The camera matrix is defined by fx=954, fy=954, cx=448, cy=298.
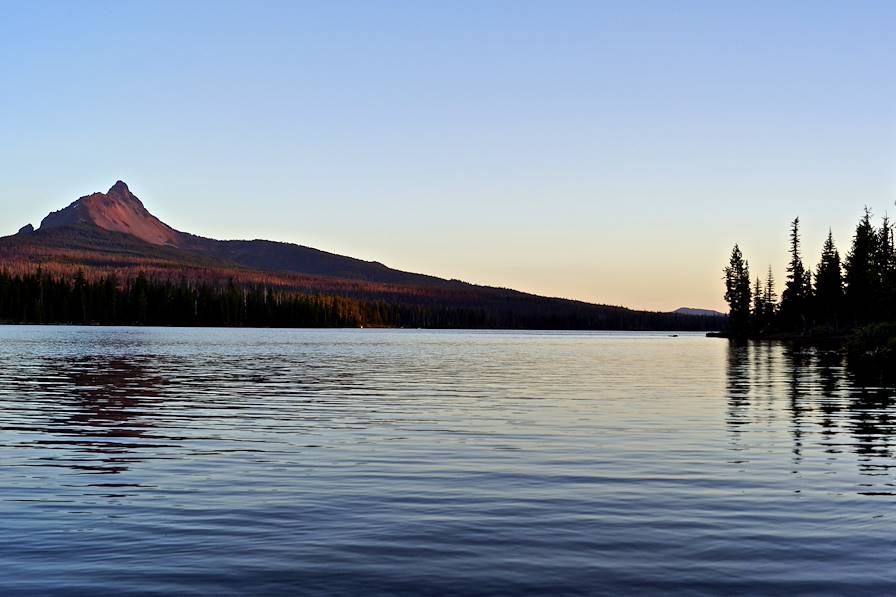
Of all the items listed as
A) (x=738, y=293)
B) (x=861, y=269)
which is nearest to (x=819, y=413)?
(x=861, y=269)

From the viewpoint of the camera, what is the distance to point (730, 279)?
189625 mm

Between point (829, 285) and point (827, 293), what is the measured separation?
1.26m

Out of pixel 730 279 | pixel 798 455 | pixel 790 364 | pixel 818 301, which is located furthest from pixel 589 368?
pixel 730 279

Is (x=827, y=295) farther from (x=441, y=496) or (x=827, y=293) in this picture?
(x=441, y=496)

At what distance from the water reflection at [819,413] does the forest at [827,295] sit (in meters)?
34.7

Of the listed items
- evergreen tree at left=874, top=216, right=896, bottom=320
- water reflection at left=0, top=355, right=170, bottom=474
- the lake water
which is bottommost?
the lake water

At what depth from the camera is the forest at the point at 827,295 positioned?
11781cm

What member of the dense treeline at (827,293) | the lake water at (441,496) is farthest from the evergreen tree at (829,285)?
the lake water at (441,496)

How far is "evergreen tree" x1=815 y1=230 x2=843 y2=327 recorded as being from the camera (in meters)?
145

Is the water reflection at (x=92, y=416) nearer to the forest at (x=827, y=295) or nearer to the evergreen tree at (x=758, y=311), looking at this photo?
the forest at (x=827, y=295)

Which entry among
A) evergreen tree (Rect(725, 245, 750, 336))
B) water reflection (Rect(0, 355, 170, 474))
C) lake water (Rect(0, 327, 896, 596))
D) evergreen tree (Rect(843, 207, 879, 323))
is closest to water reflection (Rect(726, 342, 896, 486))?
lake water (Rect(0, 327, 896, 596))

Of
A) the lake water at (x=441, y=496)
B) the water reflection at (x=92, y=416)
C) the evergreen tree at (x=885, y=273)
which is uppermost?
the evergreen tree at (x=885, y=273)

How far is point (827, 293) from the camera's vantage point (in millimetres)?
146125

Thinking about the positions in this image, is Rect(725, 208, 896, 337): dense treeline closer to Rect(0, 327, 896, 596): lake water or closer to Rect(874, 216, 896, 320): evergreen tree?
Rect(874, 216, 896, 320): evergreen tree
